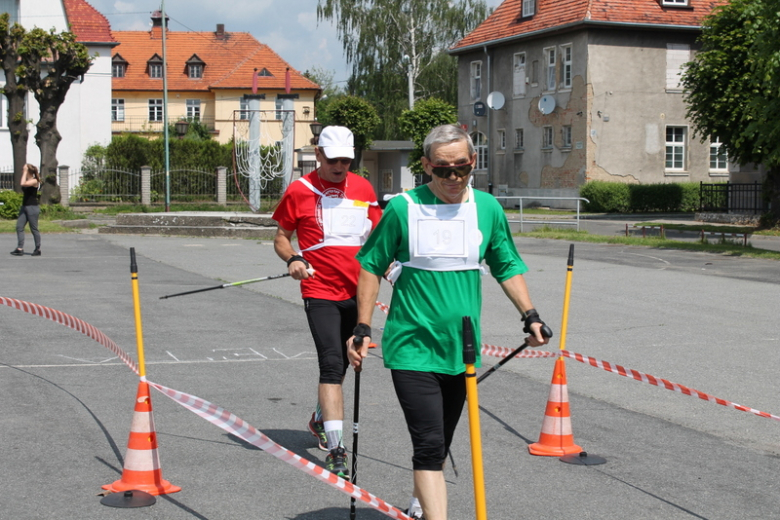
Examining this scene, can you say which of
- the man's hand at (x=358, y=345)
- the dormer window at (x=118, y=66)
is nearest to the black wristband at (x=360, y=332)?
the man's hand at (x=358, y=345)

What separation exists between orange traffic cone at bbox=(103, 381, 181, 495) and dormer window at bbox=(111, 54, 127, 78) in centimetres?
6587

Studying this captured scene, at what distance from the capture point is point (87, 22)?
49844 millimetres

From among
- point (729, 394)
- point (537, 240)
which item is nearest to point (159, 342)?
point (729, 394)

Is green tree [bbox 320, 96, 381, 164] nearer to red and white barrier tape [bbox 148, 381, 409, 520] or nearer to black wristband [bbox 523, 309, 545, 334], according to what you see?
red and white barrier tape [bbox 148, 381, 409, 520]

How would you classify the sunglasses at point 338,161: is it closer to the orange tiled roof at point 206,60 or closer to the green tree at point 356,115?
the green tree at point 356,115

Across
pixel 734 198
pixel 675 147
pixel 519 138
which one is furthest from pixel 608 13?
pixel 734 198

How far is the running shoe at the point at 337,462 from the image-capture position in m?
5.11

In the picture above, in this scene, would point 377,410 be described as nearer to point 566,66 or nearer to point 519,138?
point 566,66

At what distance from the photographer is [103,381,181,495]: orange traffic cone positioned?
5.00 meters

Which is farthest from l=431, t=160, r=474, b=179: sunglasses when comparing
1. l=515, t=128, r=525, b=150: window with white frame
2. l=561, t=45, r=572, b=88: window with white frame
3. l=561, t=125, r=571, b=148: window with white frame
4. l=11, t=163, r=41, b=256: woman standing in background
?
l=515, t=128, r=525, b=150: window with white frame

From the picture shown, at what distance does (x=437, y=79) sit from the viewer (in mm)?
61719

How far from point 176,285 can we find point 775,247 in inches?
569

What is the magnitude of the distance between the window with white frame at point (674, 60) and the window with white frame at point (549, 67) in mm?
4923

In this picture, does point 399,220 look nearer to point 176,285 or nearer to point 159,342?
point 159,342
